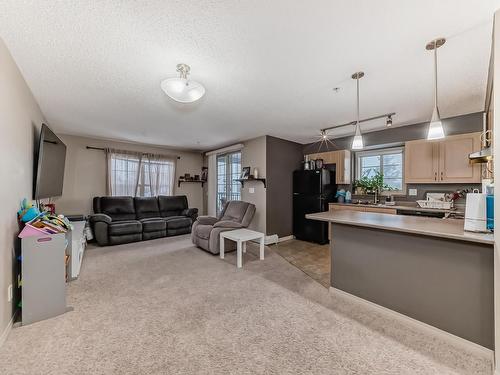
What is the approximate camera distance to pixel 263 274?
3127mm

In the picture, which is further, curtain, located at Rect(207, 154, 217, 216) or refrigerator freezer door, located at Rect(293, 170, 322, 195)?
curtain, located at Rect(207, 154, 217, 216)

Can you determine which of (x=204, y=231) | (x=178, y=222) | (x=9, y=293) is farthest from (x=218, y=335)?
(x=178, y=222)

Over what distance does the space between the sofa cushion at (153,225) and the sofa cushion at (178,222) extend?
118 mm

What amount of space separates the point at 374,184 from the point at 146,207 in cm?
532

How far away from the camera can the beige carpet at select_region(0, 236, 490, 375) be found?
60.0 inches

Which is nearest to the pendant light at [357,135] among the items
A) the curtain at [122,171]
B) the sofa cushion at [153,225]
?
the sofa cushion at [153,225]

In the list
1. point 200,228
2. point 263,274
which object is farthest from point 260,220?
point 263,274

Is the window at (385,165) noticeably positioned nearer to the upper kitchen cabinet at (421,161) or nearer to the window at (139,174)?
the upper kitchen cabinet at (421,161)

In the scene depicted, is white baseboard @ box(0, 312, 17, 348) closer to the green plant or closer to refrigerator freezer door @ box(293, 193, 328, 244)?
refrigerator freezer door @ box(293, 193, 328, 244)

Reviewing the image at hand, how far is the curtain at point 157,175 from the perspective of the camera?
5.89m

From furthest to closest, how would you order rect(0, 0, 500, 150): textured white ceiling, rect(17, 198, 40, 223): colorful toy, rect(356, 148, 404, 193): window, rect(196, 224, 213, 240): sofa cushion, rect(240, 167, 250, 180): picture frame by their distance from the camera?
rect(240, 167, 250, 180): picture frame → rect(356, 148, 404, 193): window → rect(196, 224, 213, 240): sofa cushion → rect(17, 198, 40, 223): colorful toy → rect(0, 0, 500, 150): textured white ceiling

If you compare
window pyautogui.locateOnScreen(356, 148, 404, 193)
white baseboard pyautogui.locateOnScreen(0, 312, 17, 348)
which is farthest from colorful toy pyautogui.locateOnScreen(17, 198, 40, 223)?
window pyautogui.locateOnScreen(356, 148, 404, 193)

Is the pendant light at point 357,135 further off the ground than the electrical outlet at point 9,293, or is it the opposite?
the pendant light at point 357,135

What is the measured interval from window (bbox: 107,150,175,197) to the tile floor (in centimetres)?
369
